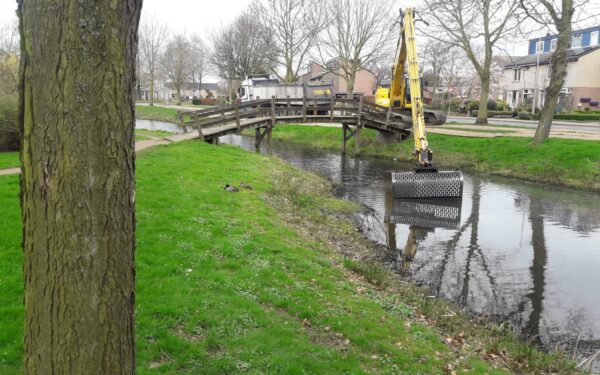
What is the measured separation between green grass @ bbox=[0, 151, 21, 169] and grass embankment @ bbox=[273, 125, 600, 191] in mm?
16967

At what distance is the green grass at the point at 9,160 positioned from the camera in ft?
40.7

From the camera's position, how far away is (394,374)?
4.80m

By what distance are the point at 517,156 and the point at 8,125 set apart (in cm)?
1927

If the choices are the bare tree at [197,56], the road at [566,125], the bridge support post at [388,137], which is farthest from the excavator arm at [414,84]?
the bare tree at [197,56]

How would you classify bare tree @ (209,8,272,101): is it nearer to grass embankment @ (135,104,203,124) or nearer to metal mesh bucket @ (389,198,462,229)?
grass embankment @ (135,104,203,124)

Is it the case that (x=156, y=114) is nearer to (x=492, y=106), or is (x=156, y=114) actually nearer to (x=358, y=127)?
(x=358, y=127)

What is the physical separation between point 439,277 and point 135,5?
7.83 meters

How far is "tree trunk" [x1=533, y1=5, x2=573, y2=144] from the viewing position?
19156mm

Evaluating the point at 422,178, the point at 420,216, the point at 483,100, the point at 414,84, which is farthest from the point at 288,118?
the point at 483,100

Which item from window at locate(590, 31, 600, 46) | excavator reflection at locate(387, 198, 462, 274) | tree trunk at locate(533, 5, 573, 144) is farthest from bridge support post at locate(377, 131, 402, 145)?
window at locate(590, 31, 600, 46)

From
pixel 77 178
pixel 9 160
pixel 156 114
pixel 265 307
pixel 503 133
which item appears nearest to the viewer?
pixel 77 178

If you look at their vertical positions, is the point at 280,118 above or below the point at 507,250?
above

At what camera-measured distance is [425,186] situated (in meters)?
15.3

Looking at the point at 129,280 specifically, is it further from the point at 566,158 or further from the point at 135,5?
the point at 566,158
